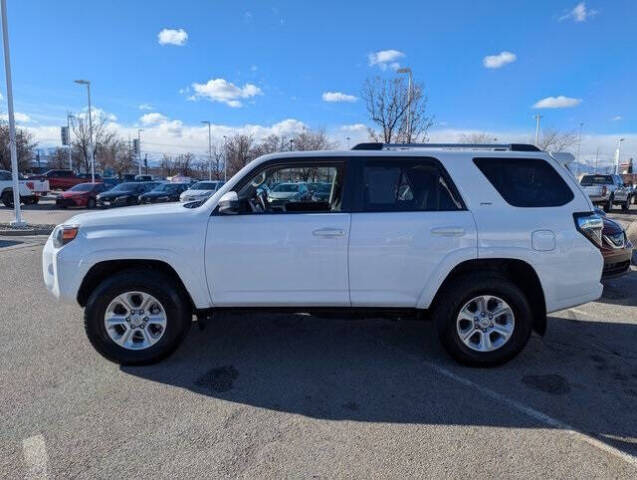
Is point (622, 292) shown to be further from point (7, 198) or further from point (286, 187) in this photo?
point (7, 198)

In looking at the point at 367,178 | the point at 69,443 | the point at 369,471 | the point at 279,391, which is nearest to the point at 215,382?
the point at 279,391

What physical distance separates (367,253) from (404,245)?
32cm

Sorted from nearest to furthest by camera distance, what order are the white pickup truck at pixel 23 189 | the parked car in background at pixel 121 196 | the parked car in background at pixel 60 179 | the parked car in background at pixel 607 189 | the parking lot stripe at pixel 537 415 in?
1. the parking lot stripe at pixel 537 415
2. the parked car in background at pixel 607 189
3. the white pickup truck at pixel 23 189
4. the parked car in background at pixel 121 196
5. the parked car in background at pixel 60 179

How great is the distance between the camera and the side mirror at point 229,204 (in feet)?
12.9

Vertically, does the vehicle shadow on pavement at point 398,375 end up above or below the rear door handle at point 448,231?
below

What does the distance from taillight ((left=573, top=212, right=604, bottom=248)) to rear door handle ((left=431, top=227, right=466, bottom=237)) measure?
1046 millimetres

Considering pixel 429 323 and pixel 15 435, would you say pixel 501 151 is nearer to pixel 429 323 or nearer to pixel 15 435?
pixel 429 323

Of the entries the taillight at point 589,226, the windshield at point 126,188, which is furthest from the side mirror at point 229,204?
the windshield at point 126,188

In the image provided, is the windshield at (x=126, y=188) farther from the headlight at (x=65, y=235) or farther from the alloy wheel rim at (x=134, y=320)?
the alloy wheel rim at (x=134, y=320)

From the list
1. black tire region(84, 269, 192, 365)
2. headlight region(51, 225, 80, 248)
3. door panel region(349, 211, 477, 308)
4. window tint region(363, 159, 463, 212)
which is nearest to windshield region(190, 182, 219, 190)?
headlight region(51, 225, 80, 248)

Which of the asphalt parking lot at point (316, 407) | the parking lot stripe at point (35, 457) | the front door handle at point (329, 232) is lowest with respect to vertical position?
the parking lot stripe at point (35, 457)

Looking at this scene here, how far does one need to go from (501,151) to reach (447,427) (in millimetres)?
2497

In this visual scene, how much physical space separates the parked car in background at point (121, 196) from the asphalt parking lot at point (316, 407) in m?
20.8

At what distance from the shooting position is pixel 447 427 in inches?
125
